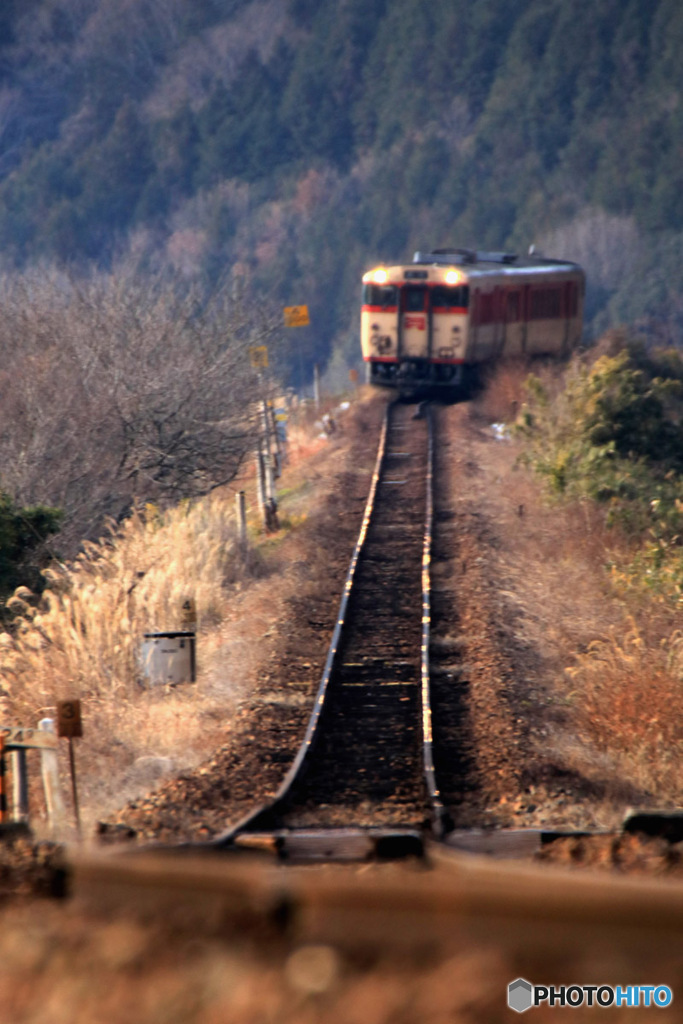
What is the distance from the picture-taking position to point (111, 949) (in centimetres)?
304

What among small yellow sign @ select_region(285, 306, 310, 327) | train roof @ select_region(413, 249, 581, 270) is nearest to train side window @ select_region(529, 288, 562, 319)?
train roof @ select_region(413, 249, 581, 270)

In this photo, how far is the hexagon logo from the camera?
2.54 m

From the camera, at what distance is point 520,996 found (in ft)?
8.39

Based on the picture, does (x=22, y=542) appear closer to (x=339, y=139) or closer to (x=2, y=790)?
(x=2, y=790)

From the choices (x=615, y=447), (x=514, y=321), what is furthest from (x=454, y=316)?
(x=615, y=447)

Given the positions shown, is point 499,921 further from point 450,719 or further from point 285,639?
point 285,639

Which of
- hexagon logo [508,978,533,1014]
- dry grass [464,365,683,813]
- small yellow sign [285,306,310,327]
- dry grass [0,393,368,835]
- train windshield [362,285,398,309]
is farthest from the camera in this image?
train windshield [362,285,398,309]

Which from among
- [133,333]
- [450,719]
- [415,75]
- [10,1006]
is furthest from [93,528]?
[415,75]

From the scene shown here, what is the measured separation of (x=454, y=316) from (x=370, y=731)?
64.0 ft

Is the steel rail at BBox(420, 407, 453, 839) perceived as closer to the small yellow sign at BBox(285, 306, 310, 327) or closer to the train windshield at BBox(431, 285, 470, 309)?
the small yellow sign at BBox(285, 306, 310, 327)

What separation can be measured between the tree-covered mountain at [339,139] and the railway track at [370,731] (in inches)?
2173

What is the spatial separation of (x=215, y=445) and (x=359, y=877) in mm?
20120

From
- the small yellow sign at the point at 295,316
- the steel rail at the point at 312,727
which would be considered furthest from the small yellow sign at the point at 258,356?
the steel rail at the point at 312,727

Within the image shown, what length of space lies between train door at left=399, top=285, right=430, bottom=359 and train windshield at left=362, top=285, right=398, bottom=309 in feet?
0.77
